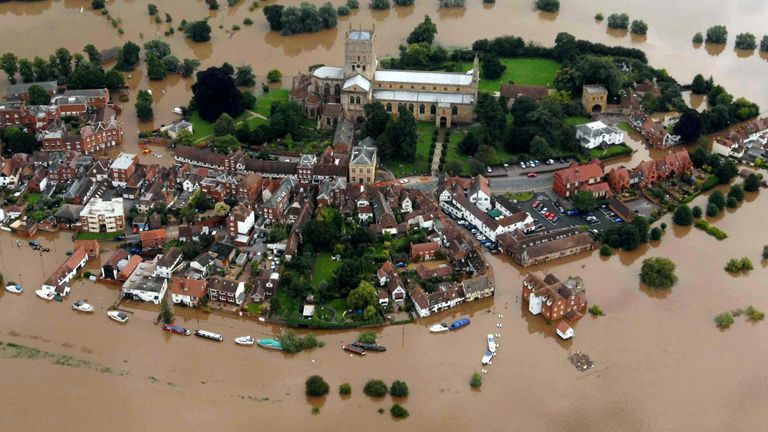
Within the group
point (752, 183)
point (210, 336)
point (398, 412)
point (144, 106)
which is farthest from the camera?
point (144, 106)

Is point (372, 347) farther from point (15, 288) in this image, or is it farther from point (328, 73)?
point (328, 73)

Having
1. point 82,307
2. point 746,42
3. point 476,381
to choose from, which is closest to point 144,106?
point 82,307

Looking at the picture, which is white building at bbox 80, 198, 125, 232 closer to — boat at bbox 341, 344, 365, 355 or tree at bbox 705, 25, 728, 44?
boat at bbox 341, 344, 365, 355

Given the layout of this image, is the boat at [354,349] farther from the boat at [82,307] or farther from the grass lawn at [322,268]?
the boat at [82,307]

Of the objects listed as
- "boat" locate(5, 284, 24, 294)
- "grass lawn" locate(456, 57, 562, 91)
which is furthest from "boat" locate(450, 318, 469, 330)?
"grass lawn" locate(456, 57, 562, 91)

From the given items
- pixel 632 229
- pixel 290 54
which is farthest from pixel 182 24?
pixel 632 229

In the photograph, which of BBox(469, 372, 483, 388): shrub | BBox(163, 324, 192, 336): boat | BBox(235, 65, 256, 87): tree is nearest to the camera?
BBox(469, 372, 483, 388): shrub
